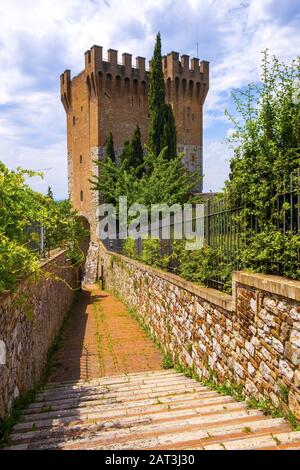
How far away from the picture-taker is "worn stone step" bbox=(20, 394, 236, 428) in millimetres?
3973

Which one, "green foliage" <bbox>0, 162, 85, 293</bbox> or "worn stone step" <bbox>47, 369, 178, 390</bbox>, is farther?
"worn stone step" <bbox>47, 369, 178, 390</bbox>

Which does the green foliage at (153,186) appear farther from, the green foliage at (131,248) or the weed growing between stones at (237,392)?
the weed growing between stones at (237,392)

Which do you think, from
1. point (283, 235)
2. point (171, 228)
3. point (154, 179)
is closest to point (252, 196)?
point (283, 235)

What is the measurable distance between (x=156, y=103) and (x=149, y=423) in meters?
26.9

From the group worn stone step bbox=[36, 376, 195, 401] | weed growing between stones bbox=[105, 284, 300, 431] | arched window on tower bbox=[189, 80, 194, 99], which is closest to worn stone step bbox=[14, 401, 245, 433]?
weed growing between stones bbox=[105, 284, 300, 431]

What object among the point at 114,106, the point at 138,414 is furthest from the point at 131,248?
the point at 114,106

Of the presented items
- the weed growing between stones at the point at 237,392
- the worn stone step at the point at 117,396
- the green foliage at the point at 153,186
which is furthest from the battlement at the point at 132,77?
the worn stone step at the point at 117,396

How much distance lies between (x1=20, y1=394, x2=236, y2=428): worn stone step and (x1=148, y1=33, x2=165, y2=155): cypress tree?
24.4m

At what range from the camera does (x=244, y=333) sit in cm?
442

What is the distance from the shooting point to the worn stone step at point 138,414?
367 cm

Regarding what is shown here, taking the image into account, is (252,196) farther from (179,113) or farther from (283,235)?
(179,113)

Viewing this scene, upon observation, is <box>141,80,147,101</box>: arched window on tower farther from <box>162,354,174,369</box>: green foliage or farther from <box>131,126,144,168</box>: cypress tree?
<box>162,354,174,369</box>: green foliage

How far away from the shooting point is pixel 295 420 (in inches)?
128

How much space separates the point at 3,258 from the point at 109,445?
78.3 inches
